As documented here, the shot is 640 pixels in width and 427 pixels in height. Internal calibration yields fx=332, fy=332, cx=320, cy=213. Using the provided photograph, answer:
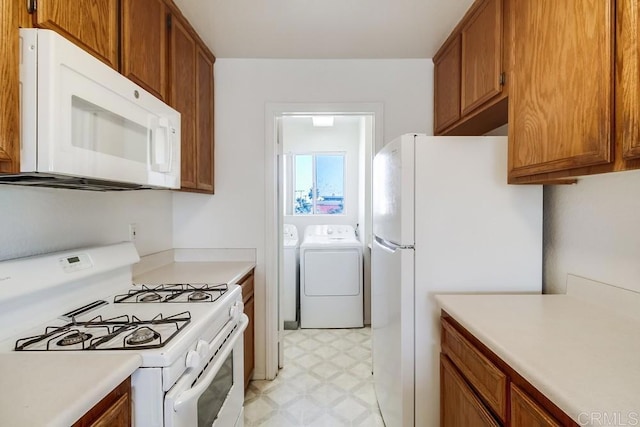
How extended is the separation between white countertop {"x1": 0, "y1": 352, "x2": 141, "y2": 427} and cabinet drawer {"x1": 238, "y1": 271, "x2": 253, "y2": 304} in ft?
3.78

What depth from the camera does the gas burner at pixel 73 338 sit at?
95 centimetres

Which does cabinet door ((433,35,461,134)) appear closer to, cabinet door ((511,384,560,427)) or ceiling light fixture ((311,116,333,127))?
cabinet door ((511,384,560,427))

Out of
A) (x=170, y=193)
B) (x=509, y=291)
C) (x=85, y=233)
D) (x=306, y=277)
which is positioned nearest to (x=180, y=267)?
(x=170, y=193)

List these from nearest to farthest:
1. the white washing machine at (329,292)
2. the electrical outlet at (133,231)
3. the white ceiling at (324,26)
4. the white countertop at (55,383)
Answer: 1. the white countertop at (55,383)
2. the white ceiling at (324,26)
3. the electrical outlet at (133,231)
4. the white washing machine at (329,292)

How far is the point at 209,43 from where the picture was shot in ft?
7.07

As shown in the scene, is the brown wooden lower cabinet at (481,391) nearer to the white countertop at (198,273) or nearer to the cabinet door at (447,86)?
the white countertop at (198,273)

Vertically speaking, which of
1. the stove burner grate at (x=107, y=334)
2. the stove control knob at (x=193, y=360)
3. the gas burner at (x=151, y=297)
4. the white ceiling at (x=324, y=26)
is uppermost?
the white ceiling at (x=324, y=26)

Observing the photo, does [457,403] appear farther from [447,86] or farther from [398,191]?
[447,86]

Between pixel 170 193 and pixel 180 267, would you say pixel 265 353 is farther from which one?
pixel 170 193

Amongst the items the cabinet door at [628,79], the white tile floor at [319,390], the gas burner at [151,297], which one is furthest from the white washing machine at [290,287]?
the cabinet door at [628,79]

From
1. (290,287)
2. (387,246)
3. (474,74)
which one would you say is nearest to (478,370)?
(387,246)

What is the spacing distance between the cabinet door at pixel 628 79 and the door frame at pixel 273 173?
1528 millimetres

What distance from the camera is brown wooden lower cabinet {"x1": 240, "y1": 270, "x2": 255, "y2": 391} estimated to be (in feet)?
6.97

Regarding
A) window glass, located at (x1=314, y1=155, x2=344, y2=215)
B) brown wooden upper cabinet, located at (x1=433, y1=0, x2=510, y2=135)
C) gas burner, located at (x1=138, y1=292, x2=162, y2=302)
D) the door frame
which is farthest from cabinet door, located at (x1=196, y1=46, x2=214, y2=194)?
window glass, located at (x1=314, y1=155, x2=344, y2=215)
